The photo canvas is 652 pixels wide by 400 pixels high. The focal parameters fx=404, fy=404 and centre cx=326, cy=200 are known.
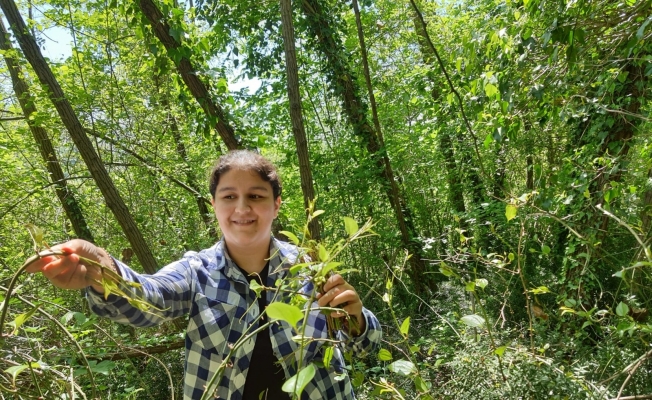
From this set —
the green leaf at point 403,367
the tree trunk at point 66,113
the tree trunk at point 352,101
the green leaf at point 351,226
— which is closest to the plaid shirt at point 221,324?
the green leaf at point 403,367

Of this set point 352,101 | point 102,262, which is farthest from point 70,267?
point 352,101

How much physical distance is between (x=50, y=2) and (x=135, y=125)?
1554mm

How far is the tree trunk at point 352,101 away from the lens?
4.91 metres

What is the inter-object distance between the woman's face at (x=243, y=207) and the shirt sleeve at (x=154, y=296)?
0.75ft

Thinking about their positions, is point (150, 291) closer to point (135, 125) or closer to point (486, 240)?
point (135, 125)

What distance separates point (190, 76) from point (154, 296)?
2.48 metres

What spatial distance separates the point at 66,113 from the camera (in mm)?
3477

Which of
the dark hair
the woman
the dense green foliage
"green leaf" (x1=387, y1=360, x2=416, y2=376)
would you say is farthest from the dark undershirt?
the dense green foliage

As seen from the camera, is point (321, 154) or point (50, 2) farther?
point (321, 154)

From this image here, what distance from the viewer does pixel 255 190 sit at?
64.6 inches

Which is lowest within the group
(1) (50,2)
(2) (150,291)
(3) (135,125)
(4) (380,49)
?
(2) (150,291)

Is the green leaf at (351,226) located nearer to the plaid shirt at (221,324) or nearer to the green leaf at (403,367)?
the green leaf at (403,367)

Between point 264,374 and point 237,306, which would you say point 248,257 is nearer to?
point 237,306

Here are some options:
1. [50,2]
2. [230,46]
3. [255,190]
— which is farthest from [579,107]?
[50,2]
